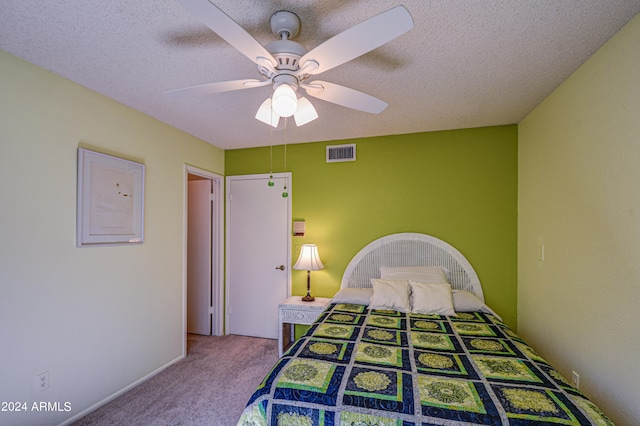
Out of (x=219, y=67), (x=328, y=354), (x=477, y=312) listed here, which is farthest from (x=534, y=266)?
(x=219, y=67)

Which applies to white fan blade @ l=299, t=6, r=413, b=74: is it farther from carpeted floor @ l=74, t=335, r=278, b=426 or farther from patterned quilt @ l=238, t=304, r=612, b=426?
carpeted floor @ l=74, t=335, r=278, b=426

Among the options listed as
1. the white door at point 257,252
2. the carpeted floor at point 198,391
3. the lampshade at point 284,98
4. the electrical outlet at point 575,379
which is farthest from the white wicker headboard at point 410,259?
the lampshade at point 284,98

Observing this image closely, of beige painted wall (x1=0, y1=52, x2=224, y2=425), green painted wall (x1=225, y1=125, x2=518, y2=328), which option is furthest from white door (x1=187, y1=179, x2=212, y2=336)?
beige painted wall (x1=0, y1=52, x2=224, y2=425)

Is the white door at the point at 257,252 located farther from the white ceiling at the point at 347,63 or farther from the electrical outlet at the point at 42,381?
the electrical outlet at the point at 42,381

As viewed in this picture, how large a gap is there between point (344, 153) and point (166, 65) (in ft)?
6.61

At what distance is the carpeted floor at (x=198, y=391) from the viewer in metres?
2.13

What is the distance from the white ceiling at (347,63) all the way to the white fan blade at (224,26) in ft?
1.01

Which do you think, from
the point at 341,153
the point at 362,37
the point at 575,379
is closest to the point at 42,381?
the point at 362,37

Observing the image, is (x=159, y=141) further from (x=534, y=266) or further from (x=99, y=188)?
(x=534, y=266)

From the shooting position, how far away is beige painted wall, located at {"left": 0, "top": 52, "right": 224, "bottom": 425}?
69.4 inches

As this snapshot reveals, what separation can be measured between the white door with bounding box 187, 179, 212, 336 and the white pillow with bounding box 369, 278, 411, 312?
2.16m

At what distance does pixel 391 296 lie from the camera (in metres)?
2.68

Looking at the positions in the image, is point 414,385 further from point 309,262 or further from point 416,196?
point 416,196

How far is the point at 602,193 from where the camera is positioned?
1.74 metres
